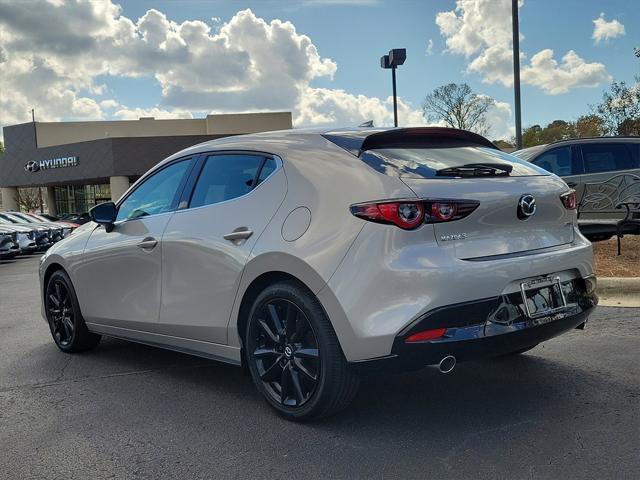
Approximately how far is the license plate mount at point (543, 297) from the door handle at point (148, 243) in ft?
8.23

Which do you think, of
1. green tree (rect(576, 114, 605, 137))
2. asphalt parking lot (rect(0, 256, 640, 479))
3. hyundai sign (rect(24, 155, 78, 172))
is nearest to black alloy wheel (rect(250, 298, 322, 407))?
asphalt parking lot (rect(0, 256, 640, 479))

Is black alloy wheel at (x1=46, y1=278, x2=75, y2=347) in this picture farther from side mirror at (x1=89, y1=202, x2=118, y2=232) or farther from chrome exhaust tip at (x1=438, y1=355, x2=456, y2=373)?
chrome exhaust tip at (x1=438, y1=355, x2=456, y2=373)

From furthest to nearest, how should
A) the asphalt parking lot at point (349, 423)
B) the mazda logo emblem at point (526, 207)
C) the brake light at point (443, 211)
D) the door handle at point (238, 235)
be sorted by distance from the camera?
the door handle at point (238, 235) < the mazda logo emblem at point (526, 207) < the brake light at point (443, 211) < the asphalt parking lot at point (349, 423)

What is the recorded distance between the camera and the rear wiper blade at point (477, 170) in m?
3.43

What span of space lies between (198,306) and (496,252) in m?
1.91

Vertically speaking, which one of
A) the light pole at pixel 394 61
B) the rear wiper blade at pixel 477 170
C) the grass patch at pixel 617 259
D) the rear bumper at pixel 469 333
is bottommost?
the grass patch at pixel 617 259

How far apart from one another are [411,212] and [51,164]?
4869cm

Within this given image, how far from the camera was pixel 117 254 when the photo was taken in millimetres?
4852

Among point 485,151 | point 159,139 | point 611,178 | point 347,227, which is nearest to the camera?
point 347,227

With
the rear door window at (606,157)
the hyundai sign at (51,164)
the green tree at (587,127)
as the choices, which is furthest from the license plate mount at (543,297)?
the hyundai sign at (51,164)

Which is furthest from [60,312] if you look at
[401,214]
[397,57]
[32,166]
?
[32,166]

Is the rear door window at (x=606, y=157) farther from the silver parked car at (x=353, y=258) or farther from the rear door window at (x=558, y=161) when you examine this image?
the silver parked car at (x=353, y=258)

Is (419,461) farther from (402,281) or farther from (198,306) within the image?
(198,306)

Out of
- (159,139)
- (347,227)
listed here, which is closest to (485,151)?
(347,227)
